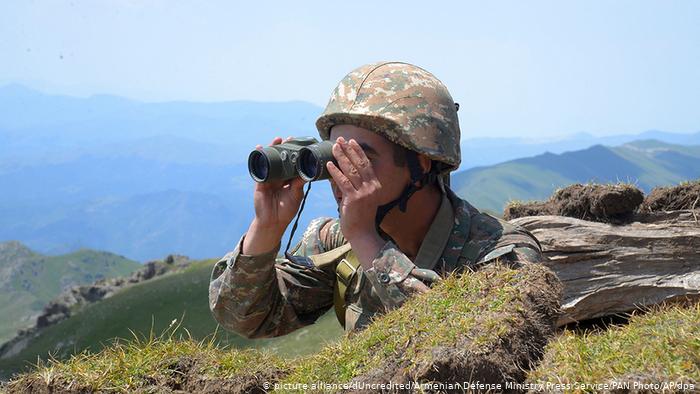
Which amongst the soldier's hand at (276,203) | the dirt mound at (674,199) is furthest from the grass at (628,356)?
the dirt mound at (674,199)

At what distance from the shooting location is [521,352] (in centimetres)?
307

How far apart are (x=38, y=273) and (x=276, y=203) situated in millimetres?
112270

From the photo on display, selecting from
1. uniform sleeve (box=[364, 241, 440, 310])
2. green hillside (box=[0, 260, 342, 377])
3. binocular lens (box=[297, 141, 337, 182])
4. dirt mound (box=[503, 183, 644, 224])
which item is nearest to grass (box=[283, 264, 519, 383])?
uniform sleeve (box=[364, 241, 440, 310])

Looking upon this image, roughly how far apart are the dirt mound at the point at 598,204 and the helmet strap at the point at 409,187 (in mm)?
5813

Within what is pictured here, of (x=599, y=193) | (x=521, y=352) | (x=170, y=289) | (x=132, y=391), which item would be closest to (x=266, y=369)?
(x=132, y=391)

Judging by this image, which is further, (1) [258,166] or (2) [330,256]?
(2) [330,256]

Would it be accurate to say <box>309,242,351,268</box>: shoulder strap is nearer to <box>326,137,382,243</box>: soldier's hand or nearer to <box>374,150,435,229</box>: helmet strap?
<box>374,150,435,229</box>: helmet strap

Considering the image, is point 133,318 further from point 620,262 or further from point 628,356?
point 628,356

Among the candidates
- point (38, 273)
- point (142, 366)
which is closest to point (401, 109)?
point (142, 366)

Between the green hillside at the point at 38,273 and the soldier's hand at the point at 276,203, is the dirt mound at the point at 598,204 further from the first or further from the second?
the green hillside at the point at 38,273

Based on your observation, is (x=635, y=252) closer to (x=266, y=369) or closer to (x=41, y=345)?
(x=266, y=369)

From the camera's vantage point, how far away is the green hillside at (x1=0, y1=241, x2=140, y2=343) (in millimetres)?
98381

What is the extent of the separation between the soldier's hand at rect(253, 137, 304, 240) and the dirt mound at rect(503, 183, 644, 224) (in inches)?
252

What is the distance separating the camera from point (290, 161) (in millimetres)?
4789
